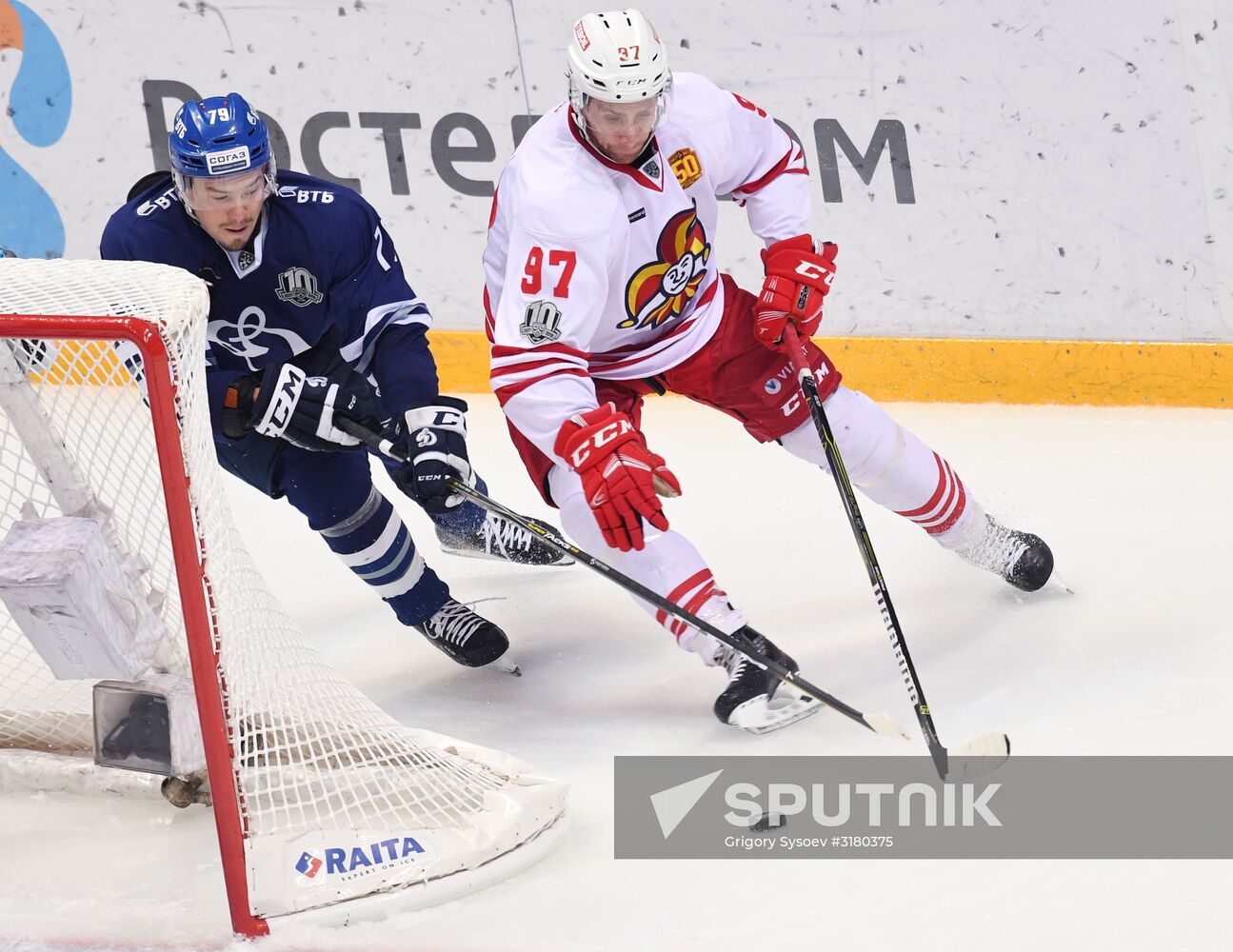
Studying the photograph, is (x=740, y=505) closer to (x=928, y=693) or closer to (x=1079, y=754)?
(x=928, y=693)

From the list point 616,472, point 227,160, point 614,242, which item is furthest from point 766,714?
point 227,160

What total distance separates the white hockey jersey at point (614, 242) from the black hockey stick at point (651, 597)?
0.16 meters

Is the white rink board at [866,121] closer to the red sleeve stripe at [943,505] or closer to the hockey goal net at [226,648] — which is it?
the red sleeve stripe at [943,505]

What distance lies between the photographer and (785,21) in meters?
3.82

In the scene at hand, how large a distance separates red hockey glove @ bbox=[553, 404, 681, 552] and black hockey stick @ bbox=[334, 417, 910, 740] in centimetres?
12

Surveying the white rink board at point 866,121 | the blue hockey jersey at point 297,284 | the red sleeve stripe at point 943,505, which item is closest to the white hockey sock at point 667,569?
the blue hockey jersey at point 297,284

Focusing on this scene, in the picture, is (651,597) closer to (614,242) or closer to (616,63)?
(614,242)

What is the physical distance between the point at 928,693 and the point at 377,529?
1.00m

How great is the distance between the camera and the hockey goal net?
166 cm

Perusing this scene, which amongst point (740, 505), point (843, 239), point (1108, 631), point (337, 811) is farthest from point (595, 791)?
point (843, 239)

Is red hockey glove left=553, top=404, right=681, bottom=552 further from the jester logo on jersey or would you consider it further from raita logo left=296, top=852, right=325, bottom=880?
raita logo left=296, top=852, right=325, bottom=880

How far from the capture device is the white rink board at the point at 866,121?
3686 mm

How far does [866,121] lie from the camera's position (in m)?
3.84

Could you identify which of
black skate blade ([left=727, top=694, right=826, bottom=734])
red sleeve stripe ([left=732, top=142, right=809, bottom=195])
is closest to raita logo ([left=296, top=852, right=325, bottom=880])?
black skate blade ([left=727, top=694, right=826, bottom=734])
